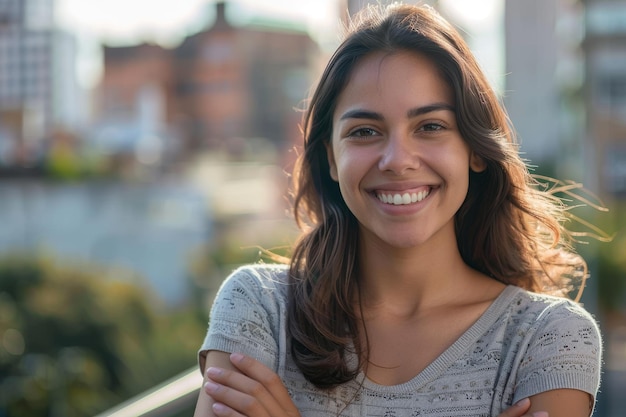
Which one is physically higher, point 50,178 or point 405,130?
point 405,130

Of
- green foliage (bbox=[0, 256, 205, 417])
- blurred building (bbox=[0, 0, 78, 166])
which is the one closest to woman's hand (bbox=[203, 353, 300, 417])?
green foliage (bbox=[0, 256, 205, 417])

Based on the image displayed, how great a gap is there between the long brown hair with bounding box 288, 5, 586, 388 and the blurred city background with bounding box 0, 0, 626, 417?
6.7 inches

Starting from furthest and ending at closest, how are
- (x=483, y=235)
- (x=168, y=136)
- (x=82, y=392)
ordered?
(x=168, y=136), (x=82, y=392), (x=483, y=235)

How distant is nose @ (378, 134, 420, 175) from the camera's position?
59.0 inches

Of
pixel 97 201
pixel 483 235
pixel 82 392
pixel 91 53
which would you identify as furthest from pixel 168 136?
pixel 483 235

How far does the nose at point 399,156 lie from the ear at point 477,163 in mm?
138

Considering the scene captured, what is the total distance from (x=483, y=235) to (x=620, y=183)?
3101 cm

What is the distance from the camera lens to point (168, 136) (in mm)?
46375

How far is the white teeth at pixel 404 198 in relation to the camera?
4.96 feet

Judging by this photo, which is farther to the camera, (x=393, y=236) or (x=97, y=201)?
(x=97, y=201)

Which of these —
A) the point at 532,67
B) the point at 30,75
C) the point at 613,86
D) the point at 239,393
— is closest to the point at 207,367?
the point at 239,393

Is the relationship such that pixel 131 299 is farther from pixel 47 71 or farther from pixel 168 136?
pixel 168 136

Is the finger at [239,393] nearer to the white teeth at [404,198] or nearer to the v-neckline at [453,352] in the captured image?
the v-neckline at [453,352]

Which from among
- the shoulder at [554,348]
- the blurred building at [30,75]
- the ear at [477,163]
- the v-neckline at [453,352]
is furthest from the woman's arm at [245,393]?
the blurred building at [30,75]
